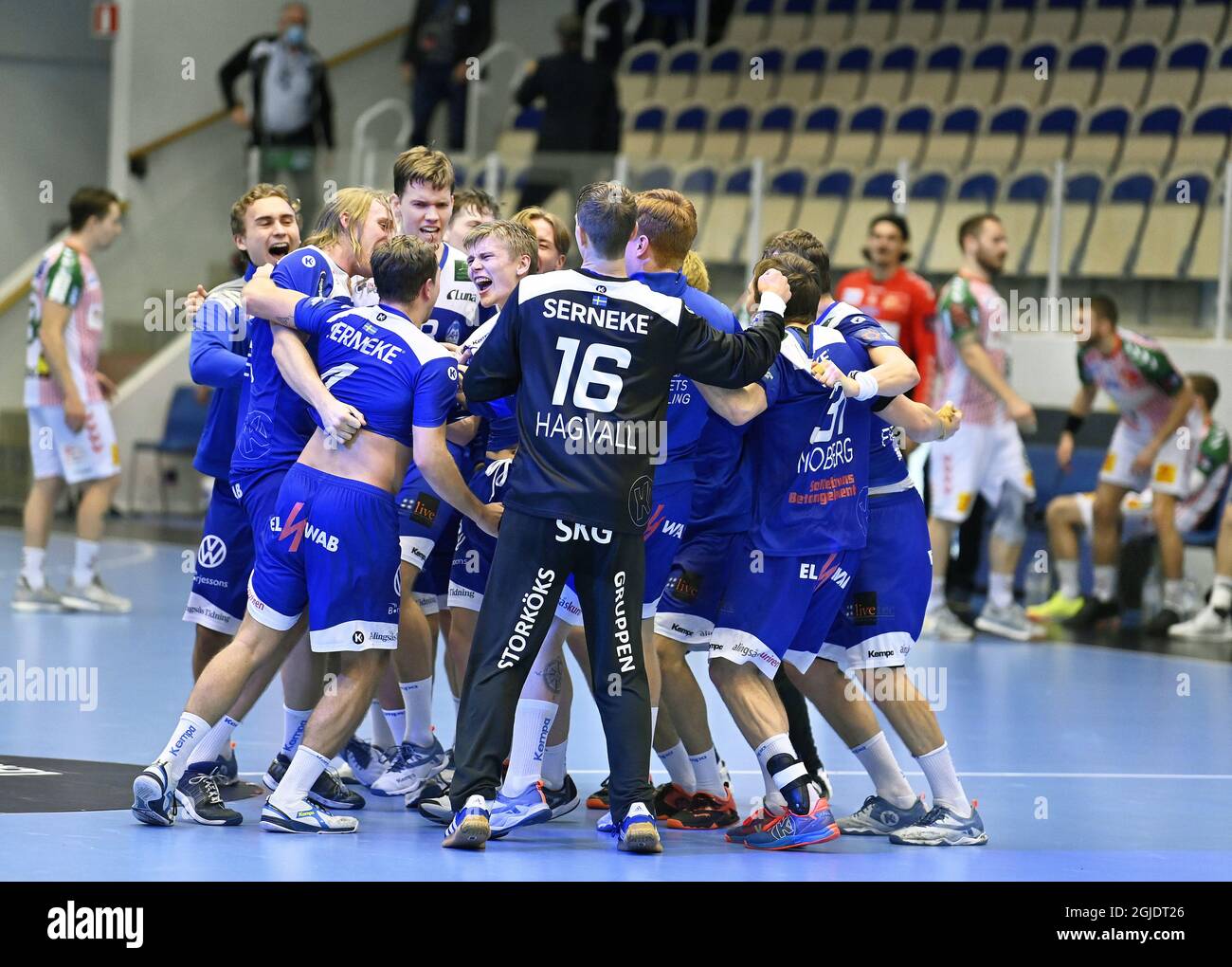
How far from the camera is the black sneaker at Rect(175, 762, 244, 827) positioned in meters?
5.46

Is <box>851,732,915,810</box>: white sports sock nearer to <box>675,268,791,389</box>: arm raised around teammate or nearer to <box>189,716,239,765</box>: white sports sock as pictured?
<box>675,268,791,389</box>: arm raised around teammate

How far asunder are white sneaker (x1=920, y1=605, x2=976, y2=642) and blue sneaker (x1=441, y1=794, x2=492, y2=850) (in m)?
5.92

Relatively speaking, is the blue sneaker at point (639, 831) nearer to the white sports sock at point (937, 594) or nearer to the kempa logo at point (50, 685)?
the kempa logo at point (50, 685)

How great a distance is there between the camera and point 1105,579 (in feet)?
37.9

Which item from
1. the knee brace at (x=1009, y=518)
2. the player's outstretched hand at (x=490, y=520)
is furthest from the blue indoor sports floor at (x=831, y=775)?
the player's outstretched hand at (x=490, y=520)

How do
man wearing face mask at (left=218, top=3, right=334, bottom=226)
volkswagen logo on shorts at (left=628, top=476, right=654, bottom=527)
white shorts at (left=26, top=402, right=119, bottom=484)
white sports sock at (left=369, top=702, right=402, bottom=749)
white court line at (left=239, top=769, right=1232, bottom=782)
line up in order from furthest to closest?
man wearing face mask at (left=218, top=3, right=334, bottom=226) < white shorts at (left=26, top=402, right=119, bottom=484) < white court line at (left=239, top=769, right=1232, bottom=782) < white sports sock at (left=369, top=702, right=402, bottom=749) < volkswagen logo on shorts at (left=628, top=476, right=654, bottom=527)

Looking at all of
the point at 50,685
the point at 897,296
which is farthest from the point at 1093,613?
the point at 50,685

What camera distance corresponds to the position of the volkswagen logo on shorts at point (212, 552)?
20.0 ft

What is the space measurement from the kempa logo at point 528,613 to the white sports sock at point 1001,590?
6.09 metres

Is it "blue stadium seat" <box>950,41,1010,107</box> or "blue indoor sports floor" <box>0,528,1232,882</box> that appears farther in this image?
"blue stadium seat" <box>950,41,1010,107</box>

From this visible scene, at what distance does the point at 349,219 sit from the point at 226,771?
6.12ft

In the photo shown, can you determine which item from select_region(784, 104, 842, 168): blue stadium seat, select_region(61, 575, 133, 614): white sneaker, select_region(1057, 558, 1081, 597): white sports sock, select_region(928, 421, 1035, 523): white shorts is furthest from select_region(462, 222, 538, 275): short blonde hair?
select_region(784, 104, 842, 168): blue stadium seat
